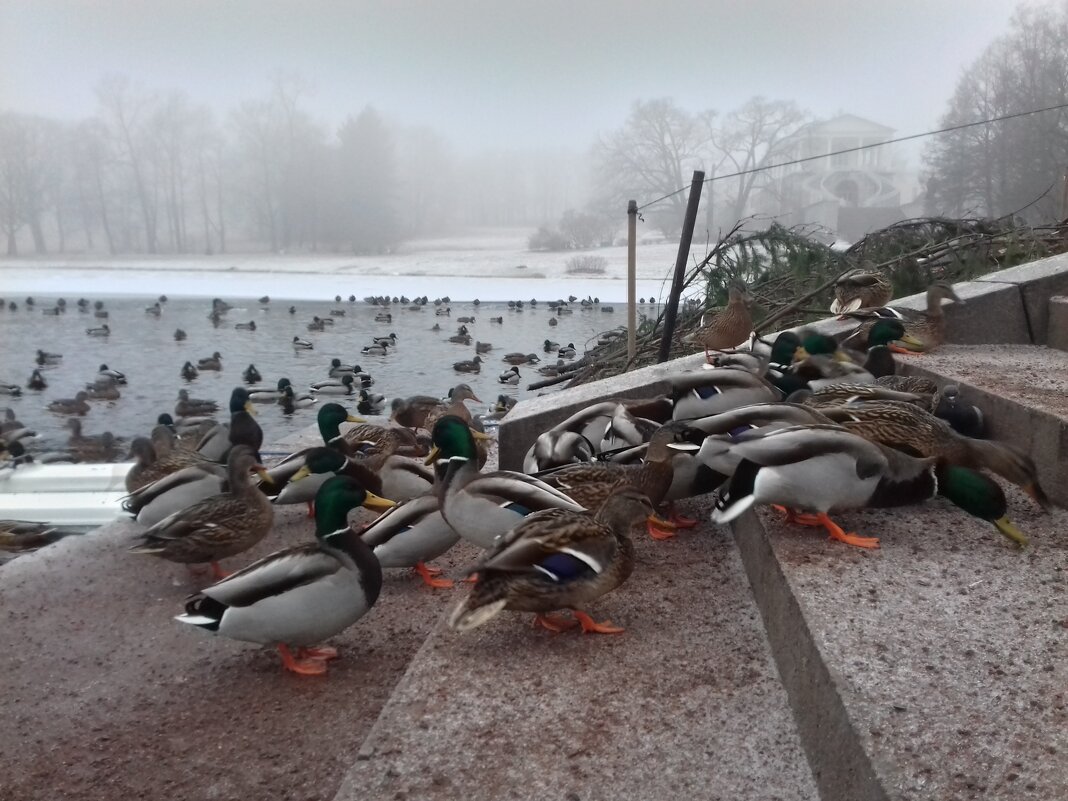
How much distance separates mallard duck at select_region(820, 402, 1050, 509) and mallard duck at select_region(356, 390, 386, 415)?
7271 mm

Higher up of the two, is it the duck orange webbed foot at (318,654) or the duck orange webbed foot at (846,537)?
the duck orange webbed foot at (846,537)

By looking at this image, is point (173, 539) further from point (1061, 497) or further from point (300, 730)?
point (1061, 497)

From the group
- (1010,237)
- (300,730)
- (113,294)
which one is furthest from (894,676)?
(113,294)

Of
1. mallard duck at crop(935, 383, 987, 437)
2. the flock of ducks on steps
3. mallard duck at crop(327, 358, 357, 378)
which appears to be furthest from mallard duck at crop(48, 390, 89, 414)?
mallard duck at crop(935, 383, 987, 437)

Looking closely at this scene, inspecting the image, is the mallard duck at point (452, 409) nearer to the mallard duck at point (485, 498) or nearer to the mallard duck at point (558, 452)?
the mallard duck at point (558, 452)

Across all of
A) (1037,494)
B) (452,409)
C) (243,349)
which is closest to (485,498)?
(1037,494)

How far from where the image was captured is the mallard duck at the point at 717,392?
3795 millimetres

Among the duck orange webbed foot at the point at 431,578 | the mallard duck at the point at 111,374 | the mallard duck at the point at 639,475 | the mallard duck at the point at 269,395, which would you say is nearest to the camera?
the mallard duck at the point at 639,475

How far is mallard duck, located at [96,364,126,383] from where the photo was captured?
1226 cm

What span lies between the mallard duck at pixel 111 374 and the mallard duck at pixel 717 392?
10.4 metres

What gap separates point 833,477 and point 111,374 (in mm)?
12189

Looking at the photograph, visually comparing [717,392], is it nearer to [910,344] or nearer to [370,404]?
[910,344]

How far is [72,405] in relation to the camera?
10.8 meters

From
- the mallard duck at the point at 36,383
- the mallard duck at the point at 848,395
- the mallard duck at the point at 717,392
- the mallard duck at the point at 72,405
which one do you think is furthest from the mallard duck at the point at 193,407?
the mallard duck at the point at 848,395
